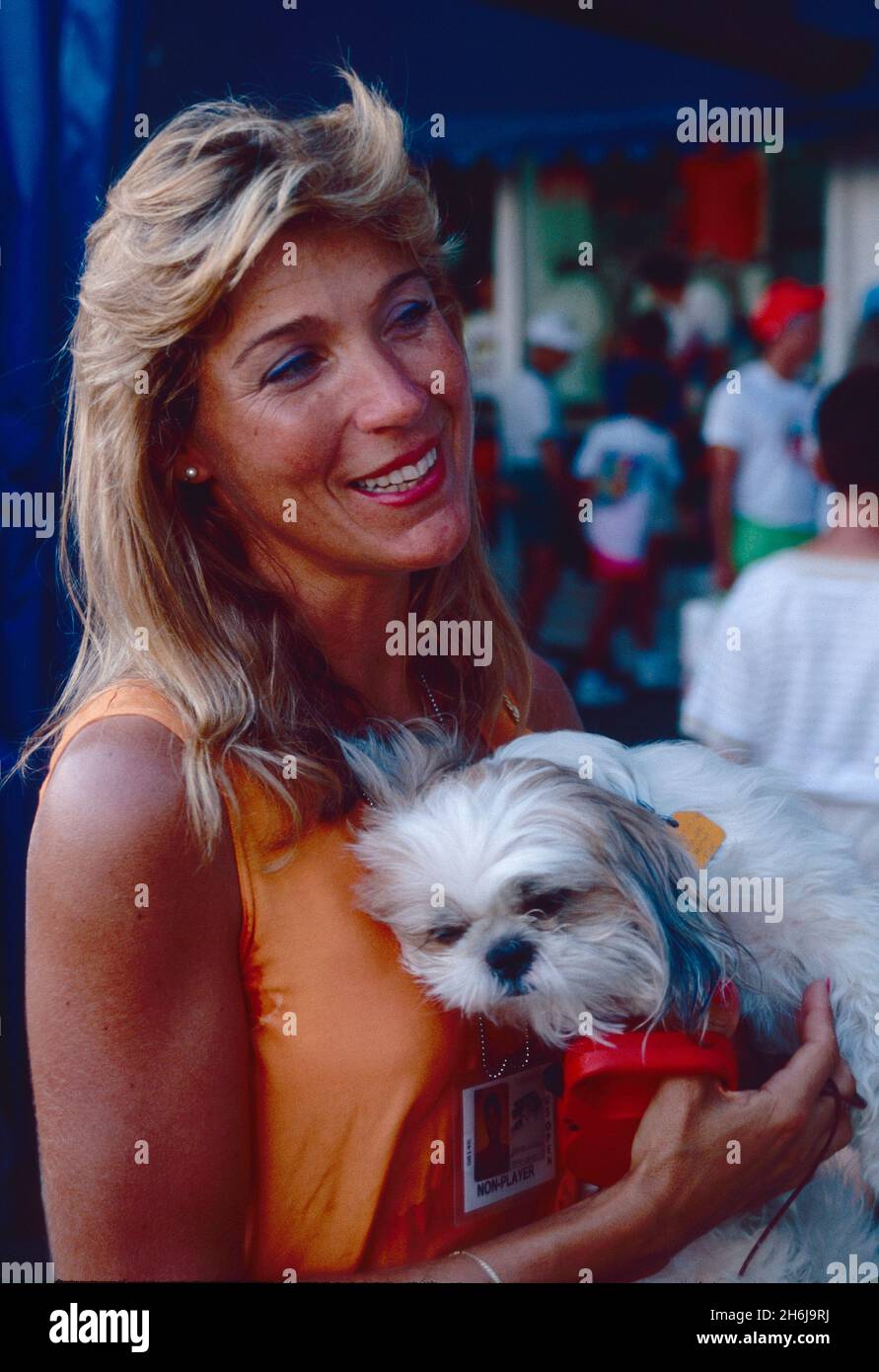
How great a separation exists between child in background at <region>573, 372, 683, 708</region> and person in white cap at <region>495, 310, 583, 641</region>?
579 mm

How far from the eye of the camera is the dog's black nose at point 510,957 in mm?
1725

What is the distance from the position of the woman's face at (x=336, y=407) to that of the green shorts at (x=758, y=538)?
4.70 meters

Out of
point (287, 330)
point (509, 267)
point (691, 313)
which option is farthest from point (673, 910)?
point (691, 313)

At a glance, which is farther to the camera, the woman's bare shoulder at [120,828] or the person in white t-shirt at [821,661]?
the person in white t-shirt at [821,661]

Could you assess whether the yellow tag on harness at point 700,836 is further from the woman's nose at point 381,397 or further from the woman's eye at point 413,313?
the woman's eye at point 413,313

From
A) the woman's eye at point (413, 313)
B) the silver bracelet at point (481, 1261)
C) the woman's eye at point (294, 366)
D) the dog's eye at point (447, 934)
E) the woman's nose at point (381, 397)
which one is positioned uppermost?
the woman's eye at point (413, 313)

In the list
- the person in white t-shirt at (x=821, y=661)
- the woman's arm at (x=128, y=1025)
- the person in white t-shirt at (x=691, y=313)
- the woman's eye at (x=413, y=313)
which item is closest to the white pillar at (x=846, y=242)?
the person in white t-shirt at (x=691, y=313)

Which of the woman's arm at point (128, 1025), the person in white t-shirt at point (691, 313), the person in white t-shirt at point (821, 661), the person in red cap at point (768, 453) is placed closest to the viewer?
the woman's arm at point (128, 1025)

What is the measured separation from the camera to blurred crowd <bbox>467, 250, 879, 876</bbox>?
10.5 feet

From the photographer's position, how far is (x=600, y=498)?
7.68 metres

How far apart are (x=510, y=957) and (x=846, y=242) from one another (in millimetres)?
9861

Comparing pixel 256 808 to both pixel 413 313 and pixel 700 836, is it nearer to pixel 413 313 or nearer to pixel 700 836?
pixel 700 836
